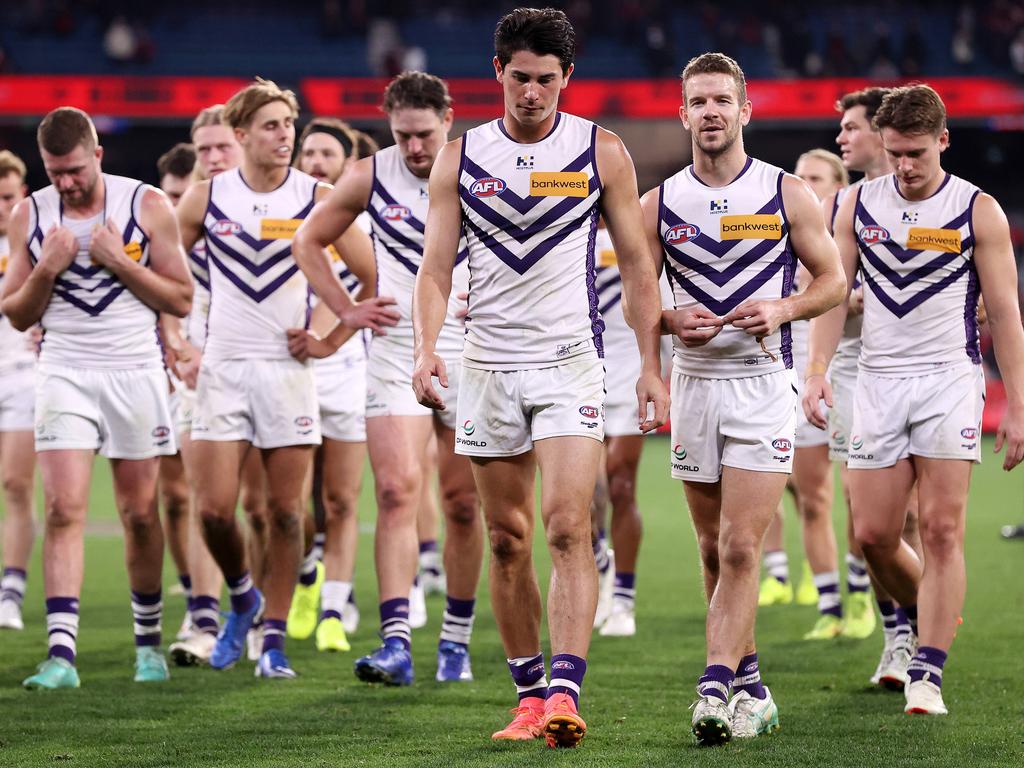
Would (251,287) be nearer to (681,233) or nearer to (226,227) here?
(226,227)

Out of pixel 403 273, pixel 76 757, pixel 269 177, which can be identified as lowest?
pixel 76 757

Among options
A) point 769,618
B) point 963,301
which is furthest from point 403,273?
point 769,618

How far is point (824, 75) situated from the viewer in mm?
30453

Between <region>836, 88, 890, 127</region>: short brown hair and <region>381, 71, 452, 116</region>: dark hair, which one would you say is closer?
<region>381, 71, 452, 116</region>: dark hair

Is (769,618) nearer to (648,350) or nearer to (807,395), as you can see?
(807,395)

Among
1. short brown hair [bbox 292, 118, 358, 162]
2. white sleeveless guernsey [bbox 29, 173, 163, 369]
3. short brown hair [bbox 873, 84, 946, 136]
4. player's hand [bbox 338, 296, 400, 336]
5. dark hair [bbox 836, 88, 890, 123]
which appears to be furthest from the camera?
short brown hair [bbox 292, 118, 358, 162]

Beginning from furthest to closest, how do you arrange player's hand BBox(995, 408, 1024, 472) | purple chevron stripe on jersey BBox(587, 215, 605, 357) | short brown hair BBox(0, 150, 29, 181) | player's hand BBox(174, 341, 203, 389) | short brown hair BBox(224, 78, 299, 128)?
1. short brown hair BBox(0, 150, 29, 181)
2. player's hand BBox(174, 341, 203, 389)
3. short brown hair BBox(224, 78, 299, 128)
4. player's hand BBox(995, 408, 1024, 472)
5. purple chevron stripe on jersey BBox(587, 215, 605, 357)

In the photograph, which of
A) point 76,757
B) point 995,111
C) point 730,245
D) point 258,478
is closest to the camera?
point 76,757

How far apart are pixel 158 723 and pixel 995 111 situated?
2491 centimetres

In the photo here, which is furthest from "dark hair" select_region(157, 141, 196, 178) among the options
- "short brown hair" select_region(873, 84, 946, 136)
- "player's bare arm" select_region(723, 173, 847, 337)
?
"player's bare arm" select_region(723, 173, 847, 337)

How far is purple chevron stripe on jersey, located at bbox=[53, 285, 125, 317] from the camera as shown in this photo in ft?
22.4

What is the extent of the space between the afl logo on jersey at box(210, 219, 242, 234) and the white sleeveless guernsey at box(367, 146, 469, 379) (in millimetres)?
673

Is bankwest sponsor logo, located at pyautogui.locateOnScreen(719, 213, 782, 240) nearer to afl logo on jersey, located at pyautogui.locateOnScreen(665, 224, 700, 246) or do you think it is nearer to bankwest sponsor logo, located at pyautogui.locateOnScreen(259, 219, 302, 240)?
afl logo on jersey, located at pyautogui.locateOnScreen(665, 224, 700, 246)

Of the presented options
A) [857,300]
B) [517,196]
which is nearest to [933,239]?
[857,300]
